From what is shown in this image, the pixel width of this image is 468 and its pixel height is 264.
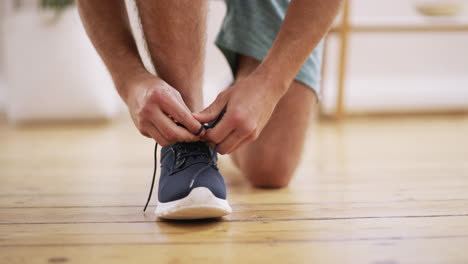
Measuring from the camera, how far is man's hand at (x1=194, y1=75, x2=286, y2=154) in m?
0.81

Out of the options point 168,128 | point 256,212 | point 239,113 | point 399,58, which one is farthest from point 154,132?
point 399,58

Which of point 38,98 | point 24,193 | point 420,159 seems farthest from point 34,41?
point 420,159

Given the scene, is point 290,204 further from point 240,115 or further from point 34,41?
point 34,41

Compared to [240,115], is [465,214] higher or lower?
lower

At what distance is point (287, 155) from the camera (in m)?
1.17

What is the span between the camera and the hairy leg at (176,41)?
89 cm

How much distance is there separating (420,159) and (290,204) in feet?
2.14

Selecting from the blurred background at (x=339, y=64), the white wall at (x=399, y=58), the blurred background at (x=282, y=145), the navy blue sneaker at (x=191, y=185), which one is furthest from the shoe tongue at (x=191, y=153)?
the white wall at (x=399, y=58)

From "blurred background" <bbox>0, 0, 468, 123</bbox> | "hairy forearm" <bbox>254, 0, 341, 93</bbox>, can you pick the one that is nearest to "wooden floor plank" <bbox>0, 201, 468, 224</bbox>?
"hairy forearm" <bbox>254, 0, 341, 93</bbox>

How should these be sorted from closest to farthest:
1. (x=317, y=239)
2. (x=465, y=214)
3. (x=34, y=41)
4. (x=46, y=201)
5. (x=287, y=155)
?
(x=317, y=239)
(x=465, y=214)
(x=46, y=201)
(x=287, y=155)
(x=34, y=41)

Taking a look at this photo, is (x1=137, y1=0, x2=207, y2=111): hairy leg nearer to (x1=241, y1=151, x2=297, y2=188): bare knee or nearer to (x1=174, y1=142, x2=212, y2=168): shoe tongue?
(x1=174, y1=142, x2=212, y2=168): shoe tongue

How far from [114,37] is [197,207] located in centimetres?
36

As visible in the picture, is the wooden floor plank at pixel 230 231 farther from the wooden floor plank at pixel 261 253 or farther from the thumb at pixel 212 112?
the thumb at pixel 212 112

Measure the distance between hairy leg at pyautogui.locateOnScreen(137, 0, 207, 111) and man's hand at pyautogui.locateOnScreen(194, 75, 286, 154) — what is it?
0.09 meters
